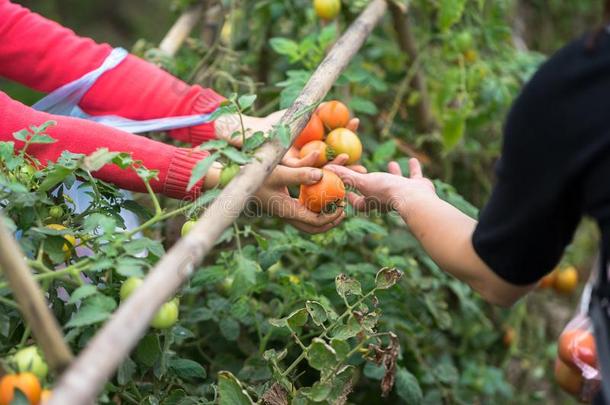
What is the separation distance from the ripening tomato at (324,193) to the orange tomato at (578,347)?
44 centimetres

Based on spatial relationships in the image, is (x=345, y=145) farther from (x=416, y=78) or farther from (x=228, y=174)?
(x=416, y=78)

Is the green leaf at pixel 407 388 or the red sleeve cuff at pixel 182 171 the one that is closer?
the red sleeve cuff at pixel 182 171

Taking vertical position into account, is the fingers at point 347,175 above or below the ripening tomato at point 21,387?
below

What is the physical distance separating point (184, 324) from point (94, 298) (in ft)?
2.16

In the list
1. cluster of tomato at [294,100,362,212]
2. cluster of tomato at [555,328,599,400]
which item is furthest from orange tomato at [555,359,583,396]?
cluster of tomato at [294,100,362,212]

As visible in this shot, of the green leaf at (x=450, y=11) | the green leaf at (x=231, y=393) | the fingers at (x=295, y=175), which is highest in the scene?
the fingers at (x=295, y=175)

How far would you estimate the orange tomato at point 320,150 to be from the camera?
4.65 ft

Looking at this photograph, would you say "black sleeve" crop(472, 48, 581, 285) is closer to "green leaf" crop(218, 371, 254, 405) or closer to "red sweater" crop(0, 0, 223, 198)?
"green leaf" crop(218, 371, 254, 405)

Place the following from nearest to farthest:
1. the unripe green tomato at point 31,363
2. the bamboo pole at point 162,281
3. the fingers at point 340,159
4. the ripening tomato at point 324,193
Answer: the bamboo pole at point 162,281
the unripe green tomato at point 31,363
the ripening tomato at point 324,193
the fingers at point 340,159

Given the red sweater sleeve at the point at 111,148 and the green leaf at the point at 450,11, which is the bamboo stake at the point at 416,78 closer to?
the green leaf at the point at 450,11

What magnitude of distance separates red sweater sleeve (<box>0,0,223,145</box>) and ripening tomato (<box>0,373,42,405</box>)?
785 mm

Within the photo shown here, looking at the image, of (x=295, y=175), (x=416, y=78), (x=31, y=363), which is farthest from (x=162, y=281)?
(x=416, y=78)

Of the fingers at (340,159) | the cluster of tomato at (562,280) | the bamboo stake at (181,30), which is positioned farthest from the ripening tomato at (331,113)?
the cluster of tomato at (562,280)

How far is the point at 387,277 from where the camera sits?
4.50 feet
